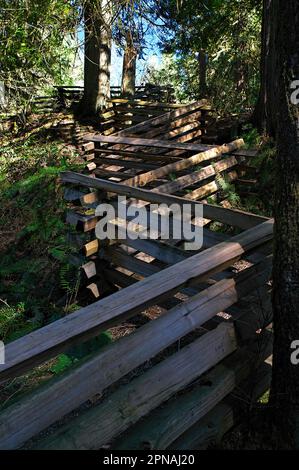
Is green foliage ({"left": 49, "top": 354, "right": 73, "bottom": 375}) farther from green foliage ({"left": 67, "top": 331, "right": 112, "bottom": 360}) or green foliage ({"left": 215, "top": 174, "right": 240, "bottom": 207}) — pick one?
green foliage ({"left": 215, "top": 174, "right": 240, "bottom": 207})

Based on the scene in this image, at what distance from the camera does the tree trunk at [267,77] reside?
9977mm

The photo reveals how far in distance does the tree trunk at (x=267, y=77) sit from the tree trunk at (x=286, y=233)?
730cm

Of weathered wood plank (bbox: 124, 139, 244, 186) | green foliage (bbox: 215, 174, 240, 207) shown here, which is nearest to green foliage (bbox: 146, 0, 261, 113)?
weathered wood plank (bbox: 124, 139, 244, 186)

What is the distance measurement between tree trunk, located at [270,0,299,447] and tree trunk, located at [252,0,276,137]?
23.9ft

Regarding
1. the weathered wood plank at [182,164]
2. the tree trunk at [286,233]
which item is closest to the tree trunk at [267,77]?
the weathered wood plank at [182,164]

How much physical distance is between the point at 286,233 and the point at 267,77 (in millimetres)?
8240

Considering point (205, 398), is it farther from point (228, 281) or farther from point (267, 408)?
point (228, 281)

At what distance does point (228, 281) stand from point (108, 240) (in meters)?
2.92

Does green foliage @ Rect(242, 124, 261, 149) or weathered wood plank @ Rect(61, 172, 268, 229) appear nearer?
weathered wood plank @ Rect(61, 172, 268, 229)

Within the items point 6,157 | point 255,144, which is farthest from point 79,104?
point 255,144

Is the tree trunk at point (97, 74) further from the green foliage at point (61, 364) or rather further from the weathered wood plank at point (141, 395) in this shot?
the weathered wood plank at point (141, 395)

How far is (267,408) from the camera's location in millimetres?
3203

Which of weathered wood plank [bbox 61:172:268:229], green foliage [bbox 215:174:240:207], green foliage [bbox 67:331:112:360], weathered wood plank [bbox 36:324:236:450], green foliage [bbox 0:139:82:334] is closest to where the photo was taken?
weathered wood plank [bbox 36:324:236:450]

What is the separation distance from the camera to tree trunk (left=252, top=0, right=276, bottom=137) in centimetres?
998
